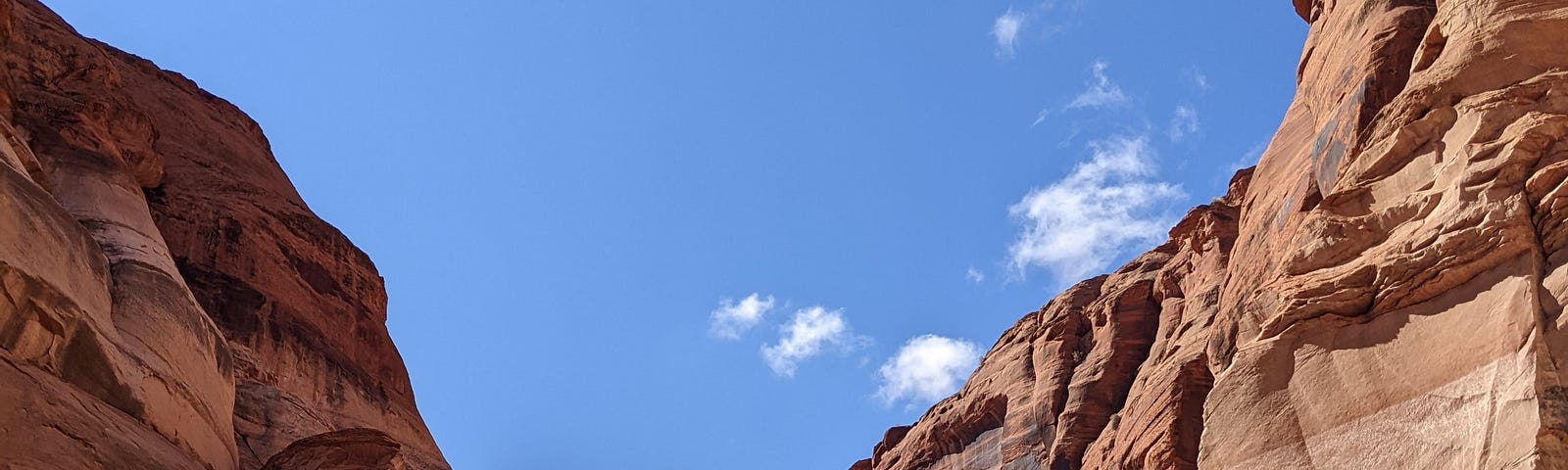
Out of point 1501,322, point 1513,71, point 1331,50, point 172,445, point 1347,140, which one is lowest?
point 172,445

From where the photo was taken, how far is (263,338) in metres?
29.8

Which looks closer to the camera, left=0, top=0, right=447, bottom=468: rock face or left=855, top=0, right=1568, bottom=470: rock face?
left=0, top=0, right=447, bottom=468: rock face

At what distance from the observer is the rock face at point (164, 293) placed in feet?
52.2

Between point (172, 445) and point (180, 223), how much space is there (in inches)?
565

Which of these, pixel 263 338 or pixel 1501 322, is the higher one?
pixel 263 338

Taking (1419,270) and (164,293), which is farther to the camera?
(164,293)

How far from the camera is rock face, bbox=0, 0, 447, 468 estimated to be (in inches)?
626

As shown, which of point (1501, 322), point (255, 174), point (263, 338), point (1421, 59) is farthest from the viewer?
point (255, 174)

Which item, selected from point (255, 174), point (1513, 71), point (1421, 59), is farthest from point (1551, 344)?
point (255, 174)

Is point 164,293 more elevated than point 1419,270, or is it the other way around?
point 164,293

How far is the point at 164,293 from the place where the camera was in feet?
67.5

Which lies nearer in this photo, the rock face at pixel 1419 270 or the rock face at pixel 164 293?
the rock face at pixel 164 293

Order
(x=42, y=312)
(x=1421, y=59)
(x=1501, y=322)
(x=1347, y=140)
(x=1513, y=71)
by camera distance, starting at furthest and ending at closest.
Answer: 1. (x=1347, y=140)
2. (x=1421, y=59)
3. (x=1513, y=71)
4. (x=1501, y=322)
5. (x=42, y=312)

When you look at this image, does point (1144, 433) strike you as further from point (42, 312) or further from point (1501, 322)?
point (42, 312)
